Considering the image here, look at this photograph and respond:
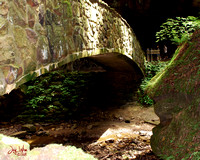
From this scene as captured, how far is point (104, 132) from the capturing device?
576 centimetres

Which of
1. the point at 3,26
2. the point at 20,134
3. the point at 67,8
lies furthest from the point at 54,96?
the point at 3,26

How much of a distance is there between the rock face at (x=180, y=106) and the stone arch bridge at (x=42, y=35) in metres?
1.77

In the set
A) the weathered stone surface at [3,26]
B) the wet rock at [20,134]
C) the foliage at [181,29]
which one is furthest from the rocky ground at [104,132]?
the weathered stone surface at [3,26]

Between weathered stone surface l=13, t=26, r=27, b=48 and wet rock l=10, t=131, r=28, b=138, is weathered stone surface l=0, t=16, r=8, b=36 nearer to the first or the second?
weathered stone surface l=13, t=26, r=27, b=48

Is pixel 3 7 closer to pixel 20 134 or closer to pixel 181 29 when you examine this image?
pixel 181 29

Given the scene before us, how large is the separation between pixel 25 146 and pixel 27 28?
4.53ft

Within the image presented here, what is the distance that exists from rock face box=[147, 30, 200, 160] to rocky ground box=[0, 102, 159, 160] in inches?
31.5

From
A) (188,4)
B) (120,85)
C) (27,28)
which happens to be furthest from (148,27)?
(27,28)

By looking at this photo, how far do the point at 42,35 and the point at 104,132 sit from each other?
4252 mm

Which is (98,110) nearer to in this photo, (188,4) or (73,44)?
(73,44)

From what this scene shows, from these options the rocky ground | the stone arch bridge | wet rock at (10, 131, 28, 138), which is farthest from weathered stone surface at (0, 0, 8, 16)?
wet rock at (10, 131, 28, 138)

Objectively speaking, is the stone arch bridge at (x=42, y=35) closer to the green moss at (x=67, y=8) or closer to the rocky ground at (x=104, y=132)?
the green moss at (x=67, y=8)

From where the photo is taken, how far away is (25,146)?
5.32ft

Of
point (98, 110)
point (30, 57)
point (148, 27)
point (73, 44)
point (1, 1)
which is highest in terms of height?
point (148, 27)
